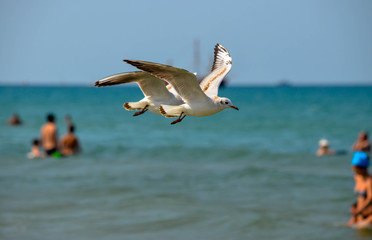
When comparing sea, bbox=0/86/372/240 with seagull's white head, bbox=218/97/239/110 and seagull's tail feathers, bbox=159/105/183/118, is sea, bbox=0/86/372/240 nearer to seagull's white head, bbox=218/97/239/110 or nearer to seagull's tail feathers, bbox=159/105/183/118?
seagull's tail feathers, bbox=159/105/183/118

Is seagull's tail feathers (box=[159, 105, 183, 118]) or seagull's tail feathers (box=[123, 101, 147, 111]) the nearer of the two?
seagull's tail feathers (box=[159, 105, 183, 118])

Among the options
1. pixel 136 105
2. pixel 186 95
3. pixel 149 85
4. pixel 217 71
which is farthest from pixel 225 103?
pixel 217 71

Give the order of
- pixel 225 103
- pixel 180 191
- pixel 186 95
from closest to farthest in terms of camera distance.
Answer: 1. pixel 225 103
2. pixel 186 95
3. pixel 180 191

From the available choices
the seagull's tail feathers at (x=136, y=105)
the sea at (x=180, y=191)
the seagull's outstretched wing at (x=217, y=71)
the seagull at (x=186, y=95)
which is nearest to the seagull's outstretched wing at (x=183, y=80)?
the seagull at (x=186, y=95)

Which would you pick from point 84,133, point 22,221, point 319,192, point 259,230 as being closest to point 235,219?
point 259,230

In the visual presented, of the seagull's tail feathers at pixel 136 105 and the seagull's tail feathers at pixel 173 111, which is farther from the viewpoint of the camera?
the seagull's tail feathers at pixel 136 105

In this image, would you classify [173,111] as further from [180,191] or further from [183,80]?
[180,191]

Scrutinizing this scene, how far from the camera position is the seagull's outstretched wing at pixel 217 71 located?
19.1ft

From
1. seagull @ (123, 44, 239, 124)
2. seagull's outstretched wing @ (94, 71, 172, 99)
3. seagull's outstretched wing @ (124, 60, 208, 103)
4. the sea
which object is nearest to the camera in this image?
seagull @ (123, 44, 239, 124)

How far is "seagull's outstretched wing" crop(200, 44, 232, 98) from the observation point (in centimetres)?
581

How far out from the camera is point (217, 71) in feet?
21.5

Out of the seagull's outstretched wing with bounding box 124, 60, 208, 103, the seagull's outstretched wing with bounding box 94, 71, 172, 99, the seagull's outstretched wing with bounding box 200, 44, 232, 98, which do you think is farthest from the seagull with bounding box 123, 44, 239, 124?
the seagull's outstretched wing with bounding box 94, 71, 172, 99

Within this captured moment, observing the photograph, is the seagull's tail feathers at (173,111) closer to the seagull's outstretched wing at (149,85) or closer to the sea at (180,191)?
the seagull's outstretched wing at (149,85)

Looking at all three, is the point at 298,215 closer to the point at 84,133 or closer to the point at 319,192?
the point at 319,192
